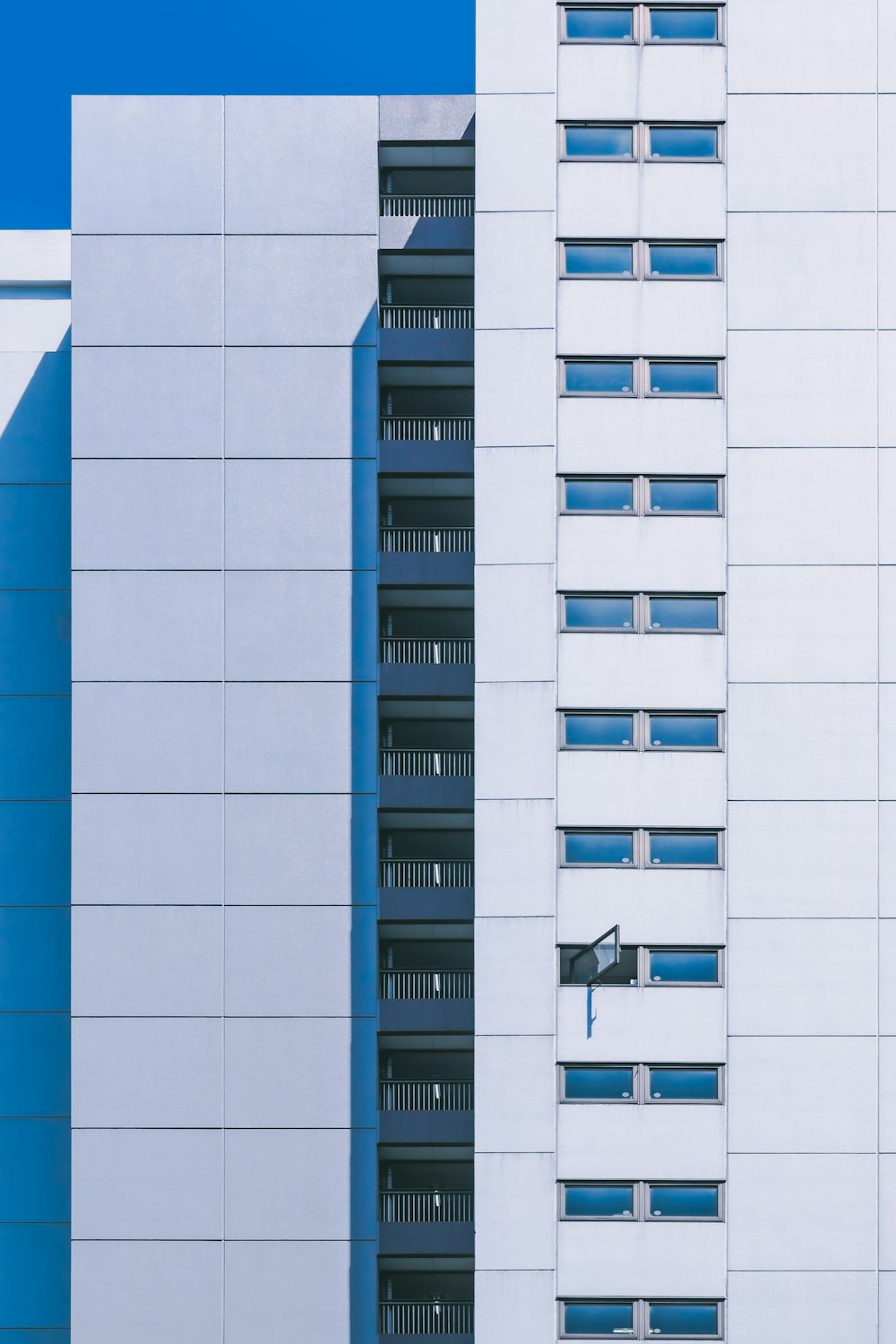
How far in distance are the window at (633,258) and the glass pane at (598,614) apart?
19.8 ft

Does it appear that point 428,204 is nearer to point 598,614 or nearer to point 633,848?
point 598,614

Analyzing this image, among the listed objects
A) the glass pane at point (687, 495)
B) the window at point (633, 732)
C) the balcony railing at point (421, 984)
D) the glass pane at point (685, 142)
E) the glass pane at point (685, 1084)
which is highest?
the glass pane at point (685, 142)

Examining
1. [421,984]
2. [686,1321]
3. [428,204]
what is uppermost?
[428,204]

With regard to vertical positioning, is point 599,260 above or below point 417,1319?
above

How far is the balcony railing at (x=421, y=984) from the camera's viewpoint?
2130cm

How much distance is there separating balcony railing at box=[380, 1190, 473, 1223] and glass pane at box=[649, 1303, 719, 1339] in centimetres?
374

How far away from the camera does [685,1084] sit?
19.3m

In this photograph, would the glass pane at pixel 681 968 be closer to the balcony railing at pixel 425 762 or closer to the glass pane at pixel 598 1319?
the balcony railing at pixel 425 762

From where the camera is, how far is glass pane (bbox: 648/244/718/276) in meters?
20.4

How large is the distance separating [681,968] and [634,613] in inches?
249

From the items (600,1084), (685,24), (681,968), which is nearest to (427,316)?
(685,24)

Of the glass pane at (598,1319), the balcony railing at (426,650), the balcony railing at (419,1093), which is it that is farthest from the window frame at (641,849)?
the glass pane at (598,1319)
